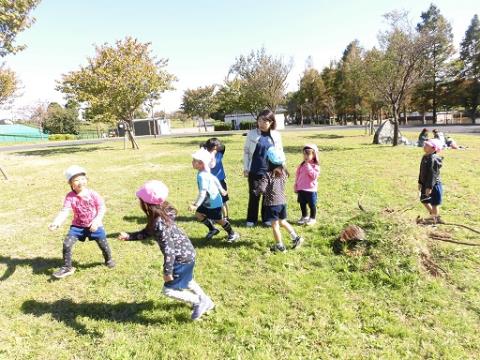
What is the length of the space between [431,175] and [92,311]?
5501 millimetres

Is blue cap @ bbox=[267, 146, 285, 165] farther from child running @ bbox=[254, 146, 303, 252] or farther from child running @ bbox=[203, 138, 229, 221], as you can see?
child running @ bbox=[203, 138, 229, 221]

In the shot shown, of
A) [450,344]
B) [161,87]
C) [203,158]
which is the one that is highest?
[161,87]

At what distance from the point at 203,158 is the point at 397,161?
427 inches

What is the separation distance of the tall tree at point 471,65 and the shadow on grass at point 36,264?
2209 inches

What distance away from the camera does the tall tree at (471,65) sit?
47438 millimetres

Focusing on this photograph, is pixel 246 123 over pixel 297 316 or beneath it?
over

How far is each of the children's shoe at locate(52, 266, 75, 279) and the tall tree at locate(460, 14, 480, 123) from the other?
56234mm

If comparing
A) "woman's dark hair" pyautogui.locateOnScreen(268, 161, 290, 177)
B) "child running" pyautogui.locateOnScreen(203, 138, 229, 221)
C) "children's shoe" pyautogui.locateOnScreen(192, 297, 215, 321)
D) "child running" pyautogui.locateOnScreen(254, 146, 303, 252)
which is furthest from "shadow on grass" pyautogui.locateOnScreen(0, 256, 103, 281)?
"woman's dark hair" pyautogui.locateOnScreen(268, 161, 290, 177)

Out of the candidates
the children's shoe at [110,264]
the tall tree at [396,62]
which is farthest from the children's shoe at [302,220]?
the tall tree at [396,62]

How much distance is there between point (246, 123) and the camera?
182 feet

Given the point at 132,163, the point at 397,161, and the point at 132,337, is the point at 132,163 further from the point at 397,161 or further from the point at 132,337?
the point at 132,337

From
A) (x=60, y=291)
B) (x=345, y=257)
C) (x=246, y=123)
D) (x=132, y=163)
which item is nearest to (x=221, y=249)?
(x=345, y=257)

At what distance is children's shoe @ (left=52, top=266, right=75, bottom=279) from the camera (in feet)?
14.8

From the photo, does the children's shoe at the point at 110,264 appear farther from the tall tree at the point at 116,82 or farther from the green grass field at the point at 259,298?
the tall tree at the point at 116,82
